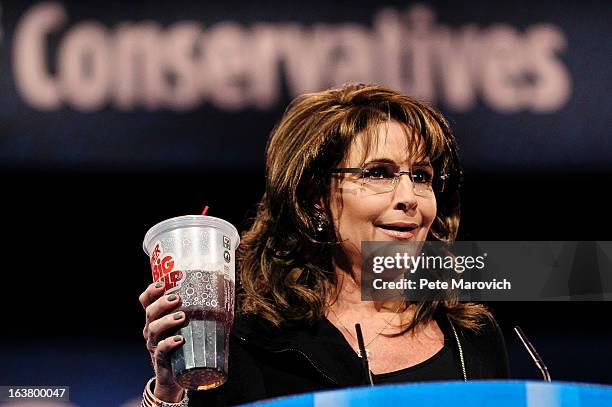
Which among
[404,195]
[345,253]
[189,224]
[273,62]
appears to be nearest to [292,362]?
[345,253]

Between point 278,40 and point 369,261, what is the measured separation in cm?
79

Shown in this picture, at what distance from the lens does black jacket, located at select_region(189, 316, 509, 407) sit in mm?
1558

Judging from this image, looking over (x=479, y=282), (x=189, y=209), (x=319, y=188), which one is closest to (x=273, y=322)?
(x=319, y=188)

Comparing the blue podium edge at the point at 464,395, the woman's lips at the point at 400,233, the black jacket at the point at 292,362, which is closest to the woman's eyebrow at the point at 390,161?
the woman's lips at the point at 400,233

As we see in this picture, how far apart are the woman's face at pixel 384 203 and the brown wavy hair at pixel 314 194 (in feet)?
0.06

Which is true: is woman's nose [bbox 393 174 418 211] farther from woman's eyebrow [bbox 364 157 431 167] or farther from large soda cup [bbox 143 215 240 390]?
large soda cup [bbox 143 215 240 390]

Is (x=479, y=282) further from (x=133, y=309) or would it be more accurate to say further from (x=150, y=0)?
(x=150, y=0)

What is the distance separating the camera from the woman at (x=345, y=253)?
159cm

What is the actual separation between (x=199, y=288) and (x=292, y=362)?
47cm

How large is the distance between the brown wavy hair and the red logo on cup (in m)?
0.48

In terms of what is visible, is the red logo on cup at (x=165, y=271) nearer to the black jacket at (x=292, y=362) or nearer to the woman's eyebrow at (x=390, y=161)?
the black jacket at (x=292, y=362)

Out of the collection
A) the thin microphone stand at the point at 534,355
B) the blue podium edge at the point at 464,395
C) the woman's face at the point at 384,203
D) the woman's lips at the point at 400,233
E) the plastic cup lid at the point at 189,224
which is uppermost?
the woman's face at the point at 384,203

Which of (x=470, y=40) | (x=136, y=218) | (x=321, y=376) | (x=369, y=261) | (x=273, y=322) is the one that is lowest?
(x=321, y=376)

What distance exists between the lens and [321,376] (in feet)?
5.13
